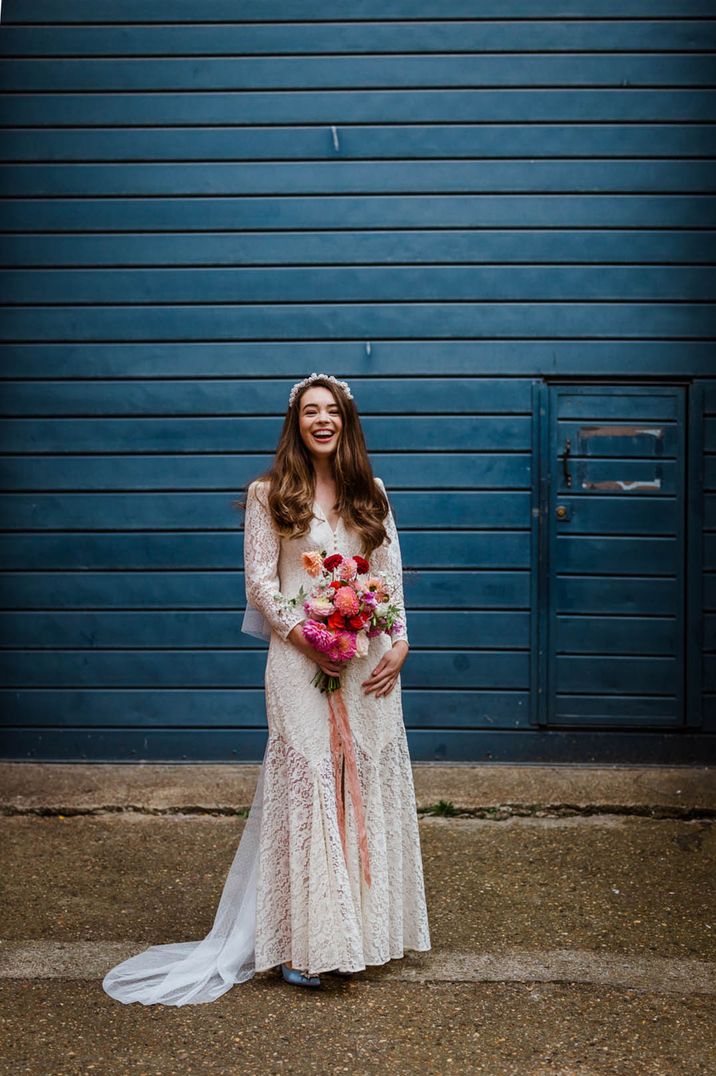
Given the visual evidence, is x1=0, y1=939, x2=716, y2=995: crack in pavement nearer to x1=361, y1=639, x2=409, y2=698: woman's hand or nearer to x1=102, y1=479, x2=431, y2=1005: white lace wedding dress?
x1=102, y1=479, x2=431, y2=1005: white lace wedding dress

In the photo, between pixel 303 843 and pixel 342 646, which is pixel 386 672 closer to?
pixel 342 646

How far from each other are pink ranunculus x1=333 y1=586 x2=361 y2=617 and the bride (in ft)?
0.69

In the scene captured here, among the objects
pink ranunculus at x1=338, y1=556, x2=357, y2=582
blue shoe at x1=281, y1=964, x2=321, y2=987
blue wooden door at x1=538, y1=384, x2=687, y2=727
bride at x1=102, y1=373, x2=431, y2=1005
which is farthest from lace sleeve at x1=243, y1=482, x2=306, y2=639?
blue wooden door at x1=538, y1=384, x2=687, y2=727

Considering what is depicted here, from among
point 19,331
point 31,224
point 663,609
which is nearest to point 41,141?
point 31,224

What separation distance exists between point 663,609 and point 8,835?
3.80 m

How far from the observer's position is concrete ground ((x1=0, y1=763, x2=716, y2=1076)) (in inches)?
139

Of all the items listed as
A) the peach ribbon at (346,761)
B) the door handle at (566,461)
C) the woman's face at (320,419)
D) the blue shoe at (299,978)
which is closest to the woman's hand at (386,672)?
the peach ribbon at (346,761)

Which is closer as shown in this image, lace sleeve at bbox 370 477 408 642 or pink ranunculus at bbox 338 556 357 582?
pink ranunculus at bbox 338 556 357 582

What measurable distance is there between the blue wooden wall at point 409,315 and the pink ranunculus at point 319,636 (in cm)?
255

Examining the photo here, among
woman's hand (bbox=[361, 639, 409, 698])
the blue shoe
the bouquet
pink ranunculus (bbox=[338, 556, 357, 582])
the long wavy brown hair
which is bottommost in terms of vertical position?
the blue shoe

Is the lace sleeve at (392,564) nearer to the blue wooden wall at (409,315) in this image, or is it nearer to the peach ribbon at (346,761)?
the peach ribbon at (346,761)

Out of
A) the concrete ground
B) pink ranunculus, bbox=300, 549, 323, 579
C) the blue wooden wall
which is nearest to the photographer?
the concrete ground

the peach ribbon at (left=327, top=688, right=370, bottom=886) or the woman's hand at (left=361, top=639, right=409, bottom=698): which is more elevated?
the woman's hand at (left=361, top=639, right=409, bottom=698)

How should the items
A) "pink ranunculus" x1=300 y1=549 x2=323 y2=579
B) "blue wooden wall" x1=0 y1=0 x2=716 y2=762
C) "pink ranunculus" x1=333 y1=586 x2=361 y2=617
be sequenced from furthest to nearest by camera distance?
"blue wooden wall" x1=0 y1=0 x2=716 y2=762, "pink ranunculus" x1=300 y1=549 x2=323 y2=579, "pink ranunculus" x1=333 y1=586 x2=361 y2=617
